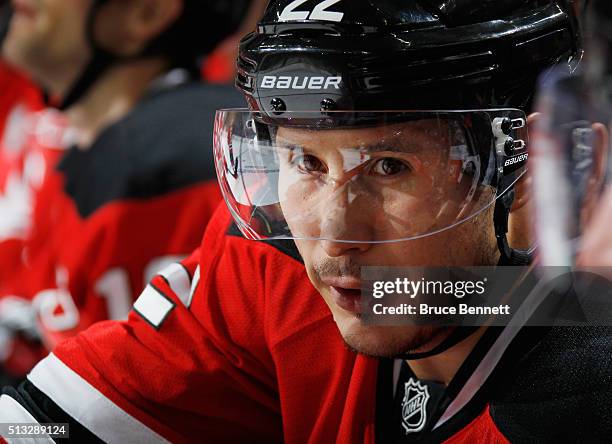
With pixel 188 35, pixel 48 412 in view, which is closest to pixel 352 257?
pixel 48 412

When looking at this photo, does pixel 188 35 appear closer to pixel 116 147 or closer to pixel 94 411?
pixel 116 147

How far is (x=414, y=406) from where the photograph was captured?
1.09m

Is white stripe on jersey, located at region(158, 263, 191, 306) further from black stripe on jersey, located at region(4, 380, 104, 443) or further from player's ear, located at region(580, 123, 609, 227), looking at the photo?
player's ear, located at region(580, 123, 609, 227)

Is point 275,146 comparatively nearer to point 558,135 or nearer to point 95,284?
point 558,135

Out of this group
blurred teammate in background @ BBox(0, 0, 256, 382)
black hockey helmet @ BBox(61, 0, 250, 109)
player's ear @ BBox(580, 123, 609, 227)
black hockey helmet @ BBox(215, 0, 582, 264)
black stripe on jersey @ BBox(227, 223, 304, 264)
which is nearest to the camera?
black hockey helmet @ BBox(215, 0, 582, 264)

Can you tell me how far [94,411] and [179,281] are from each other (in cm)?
18

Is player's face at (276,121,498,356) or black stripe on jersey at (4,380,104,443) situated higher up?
player's face at (276,121,498,356)

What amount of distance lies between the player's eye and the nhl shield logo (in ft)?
0.89

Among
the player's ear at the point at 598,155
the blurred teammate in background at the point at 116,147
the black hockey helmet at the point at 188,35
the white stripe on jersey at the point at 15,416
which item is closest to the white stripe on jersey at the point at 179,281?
the white stripe on jersey at the point at 15,416

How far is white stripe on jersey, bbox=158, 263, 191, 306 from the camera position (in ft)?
3.93

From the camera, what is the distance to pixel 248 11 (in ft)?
7.39

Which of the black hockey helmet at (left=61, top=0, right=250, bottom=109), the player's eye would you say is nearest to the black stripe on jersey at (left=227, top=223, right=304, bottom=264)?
the player's eye

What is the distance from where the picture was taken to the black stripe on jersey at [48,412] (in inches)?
44.4

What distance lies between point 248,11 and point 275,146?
4.23 feet
